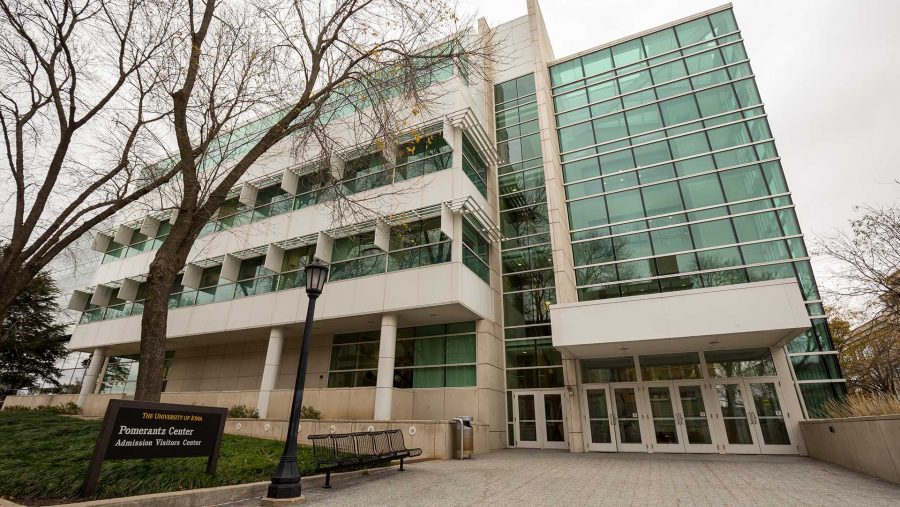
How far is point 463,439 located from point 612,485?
5.79 meters

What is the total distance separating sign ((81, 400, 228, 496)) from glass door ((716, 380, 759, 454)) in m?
15.8

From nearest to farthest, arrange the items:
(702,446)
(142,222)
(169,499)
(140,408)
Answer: (169,499) < (140,408) < (702,446) < (142,222)

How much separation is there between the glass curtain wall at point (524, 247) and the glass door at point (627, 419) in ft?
7.54

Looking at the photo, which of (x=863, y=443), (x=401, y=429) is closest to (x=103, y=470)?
(x=401, y=429)

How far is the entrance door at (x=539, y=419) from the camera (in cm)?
1658

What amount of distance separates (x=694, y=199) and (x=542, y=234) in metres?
6.70

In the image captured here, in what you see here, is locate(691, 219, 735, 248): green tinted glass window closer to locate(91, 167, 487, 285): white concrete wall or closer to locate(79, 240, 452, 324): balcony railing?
locate(91, 167, 487, 285): white concrete wall

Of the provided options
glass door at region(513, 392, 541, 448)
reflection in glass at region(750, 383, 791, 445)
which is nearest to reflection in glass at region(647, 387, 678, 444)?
reflection in glass at region(750, 383, 791, 445)

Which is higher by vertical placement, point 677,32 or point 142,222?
point 677,32

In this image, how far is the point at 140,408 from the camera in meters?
6.15

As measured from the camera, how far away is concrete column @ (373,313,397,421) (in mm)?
14789

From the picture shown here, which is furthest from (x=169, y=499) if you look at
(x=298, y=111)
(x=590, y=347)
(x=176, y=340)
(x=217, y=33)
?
(x=176, y=340)

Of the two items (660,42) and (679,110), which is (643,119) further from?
(660,42)

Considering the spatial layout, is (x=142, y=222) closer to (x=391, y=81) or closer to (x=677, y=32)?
(x=391, y=81)
